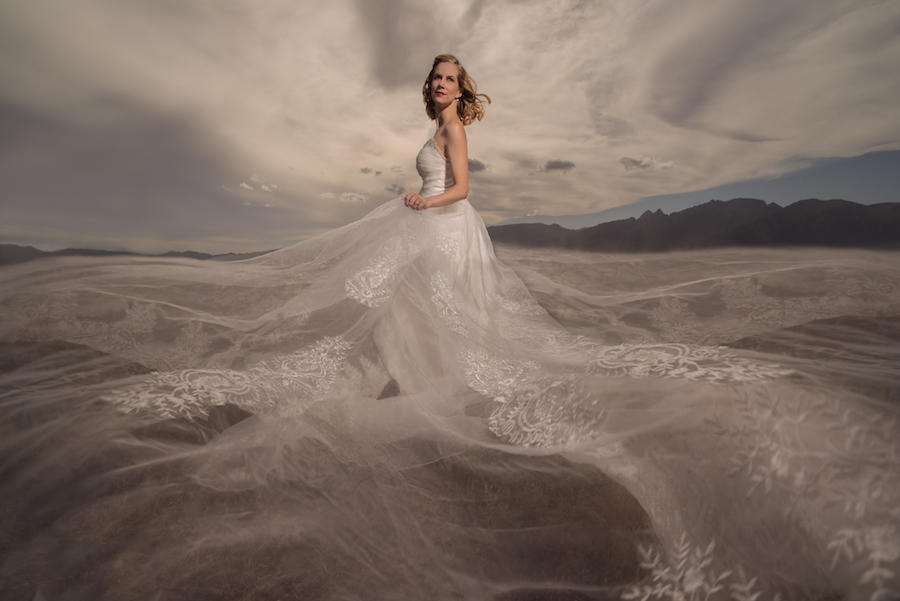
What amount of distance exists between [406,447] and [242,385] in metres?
0.71

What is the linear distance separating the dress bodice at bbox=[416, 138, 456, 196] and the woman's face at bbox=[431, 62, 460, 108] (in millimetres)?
235

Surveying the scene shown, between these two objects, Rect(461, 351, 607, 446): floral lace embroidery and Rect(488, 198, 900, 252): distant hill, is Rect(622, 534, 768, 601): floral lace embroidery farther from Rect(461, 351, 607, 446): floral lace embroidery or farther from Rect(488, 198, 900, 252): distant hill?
Rect(488, 198, 900, 252): distant hill

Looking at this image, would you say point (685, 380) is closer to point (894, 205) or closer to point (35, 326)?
point (35, 326)

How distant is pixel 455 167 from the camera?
6.70 feet

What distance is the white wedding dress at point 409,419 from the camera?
853 mm

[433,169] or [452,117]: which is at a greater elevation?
[452,117]

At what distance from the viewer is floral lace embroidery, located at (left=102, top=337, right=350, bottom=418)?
4.79ft

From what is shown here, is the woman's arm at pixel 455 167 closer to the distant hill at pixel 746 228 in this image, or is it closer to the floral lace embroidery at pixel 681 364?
the floral lace embroidery at pixel 681 364

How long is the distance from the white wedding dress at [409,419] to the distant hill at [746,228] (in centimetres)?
187

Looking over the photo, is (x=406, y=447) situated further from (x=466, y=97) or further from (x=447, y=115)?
(x=466, y=97)

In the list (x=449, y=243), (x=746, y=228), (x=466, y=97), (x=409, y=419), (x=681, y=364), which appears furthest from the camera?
(x=746, y=228)

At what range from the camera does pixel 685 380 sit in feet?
3.53

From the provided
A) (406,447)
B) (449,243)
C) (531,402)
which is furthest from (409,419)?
(449,243)

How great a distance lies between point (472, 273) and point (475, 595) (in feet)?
4.62
